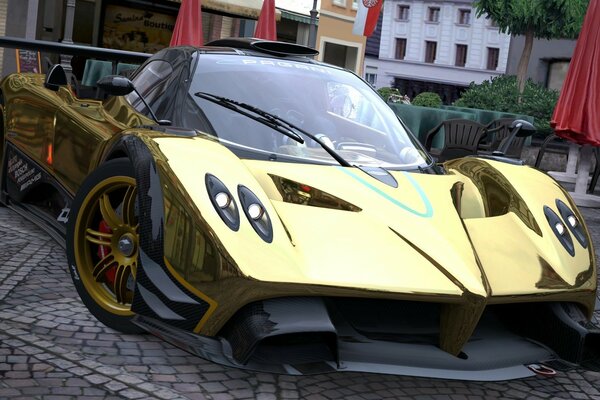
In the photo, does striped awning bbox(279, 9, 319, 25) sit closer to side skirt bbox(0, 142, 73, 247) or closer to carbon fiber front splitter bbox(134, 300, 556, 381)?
side skirt bbox(0, 142, 73, 247)

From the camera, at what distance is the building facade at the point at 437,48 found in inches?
2549

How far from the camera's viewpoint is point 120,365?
10.9ft

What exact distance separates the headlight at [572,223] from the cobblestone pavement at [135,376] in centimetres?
58

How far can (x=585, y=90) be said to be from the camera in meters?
10.2

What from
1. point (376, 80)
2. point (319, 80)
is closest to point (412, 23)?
point (376, 80)

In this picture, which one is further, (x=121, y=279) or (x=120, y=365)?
(x=121, y=279)

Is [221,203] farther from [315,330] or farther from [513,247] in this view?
[513,247]

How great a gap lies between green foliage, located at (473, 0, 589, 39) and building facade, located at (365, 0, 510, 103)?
30078 mm

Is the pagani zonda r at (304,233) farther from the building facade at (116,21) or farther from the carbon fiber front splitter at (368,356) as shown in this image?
the building facade at (116,21)

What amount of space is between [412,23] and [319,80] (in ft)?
211

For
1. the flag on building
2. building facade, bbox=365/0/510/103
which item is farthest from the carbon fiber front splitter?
building facade, bbox=365/0/510/103

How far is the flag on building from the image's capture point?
17.9m

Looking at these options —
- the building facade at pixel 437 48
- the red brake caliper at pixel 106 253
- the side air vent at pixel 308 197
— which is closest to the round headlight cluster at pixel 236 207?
the side air vent at pixel 308 197

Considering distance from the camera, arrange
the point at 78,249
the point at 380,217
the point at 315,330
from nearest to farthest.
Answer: the point at 315,330 → the point at 380,217 → the point at 78,249
